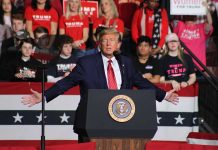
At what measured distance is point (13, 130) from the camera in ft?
38.6

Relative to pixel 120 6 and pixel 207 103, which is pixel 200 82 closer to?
pixel 207 103

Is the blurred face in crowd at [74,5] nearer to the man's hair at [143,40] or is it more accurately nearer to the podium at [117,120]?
the man's hair at [143,40]

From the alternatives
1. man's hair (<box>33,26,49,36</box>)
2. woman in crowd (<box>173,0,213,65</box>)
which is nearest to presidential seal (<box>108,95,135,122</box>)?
man's hair (<box>33,26,49,36</box>)

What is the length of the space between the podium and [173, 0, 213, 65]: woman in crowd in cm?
577

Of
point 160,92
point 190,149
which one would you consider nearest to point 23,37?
point 160,92

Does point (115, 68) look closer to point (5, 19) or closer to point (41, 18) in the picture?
point (41, 18)

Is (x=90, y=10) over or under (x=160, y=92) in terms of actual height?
over

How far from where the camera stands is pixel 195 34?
12.8m

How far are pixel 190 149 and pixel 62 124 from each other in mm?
4652

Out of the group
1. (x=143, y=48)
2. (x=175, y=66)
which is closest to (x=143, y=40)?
(x=143, y=48)

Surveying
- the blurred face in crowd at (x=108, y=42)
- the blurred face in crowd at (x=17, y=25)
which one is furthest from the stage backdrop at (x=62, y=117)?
the blurred face in crowd at (x=108, y=42)

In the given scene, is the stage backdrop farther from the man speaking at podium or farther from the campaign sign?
the man speaking at podium

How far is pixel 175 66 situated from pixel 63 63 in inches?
65.5

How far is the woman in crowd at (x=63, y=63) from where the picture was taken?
11.7 m
